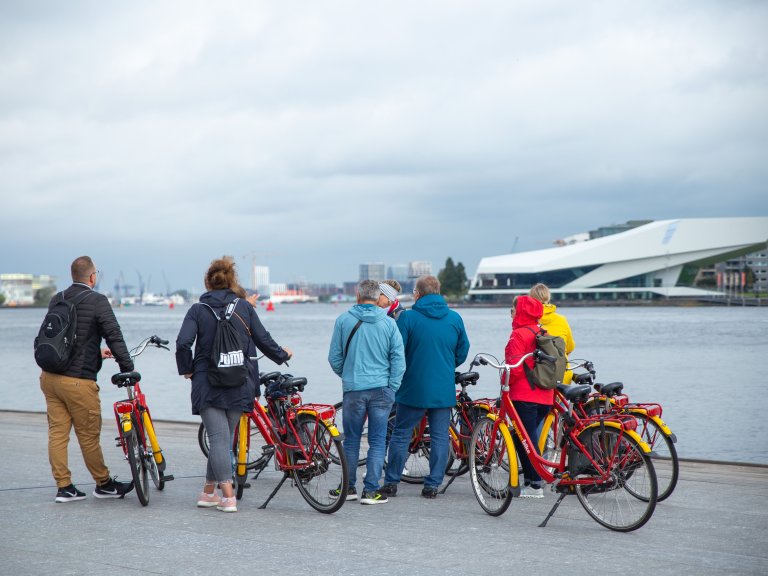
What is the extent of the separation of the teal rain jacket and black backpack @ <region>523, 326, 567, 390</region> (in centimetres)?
54

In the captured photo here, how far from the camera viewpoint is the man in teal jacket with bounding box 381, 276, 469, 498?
22.8ft

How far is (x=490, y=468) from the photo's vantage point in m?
6.50

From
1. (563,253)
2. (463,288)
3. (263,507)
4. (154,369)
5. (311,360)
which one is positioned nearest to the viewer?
(263,507)

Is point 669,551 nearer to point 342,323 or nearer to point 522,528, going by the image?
point 522,528

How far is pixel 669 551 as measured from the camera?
5.28 meters

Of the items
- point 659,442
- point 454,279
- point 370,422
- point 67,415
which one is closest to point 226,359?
point 370,422

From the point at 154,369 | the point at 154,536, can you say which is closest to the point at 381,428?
the point at 154,536

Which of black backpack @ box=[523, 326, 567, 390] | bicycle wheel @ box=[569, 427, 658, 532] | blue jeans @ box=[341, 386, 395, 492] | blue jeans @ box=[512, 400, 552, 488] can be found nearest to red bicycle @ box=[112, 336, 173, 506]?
blue jeans @ box=[341, 386, 395, 492]

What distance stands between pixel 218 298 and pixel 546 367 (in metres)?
2.41

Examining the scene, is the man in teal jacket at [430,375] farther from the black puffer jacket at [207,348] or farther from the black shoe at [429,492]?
the black puffer jacket at [207,348]

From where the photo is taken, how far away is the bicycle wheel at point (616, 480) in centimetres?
559

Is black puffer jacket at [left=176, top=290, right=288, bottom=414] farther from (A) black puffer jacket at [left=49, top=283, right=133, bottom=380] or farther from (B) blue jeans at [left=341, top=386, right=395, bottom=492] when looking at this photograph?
(B) blue jeans at [left=341, top=386, right=395, bottom=492]

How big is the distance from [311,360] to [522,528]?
3634 centimetres

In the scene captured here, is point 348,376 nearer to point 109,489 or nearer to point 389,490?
point 389,490
